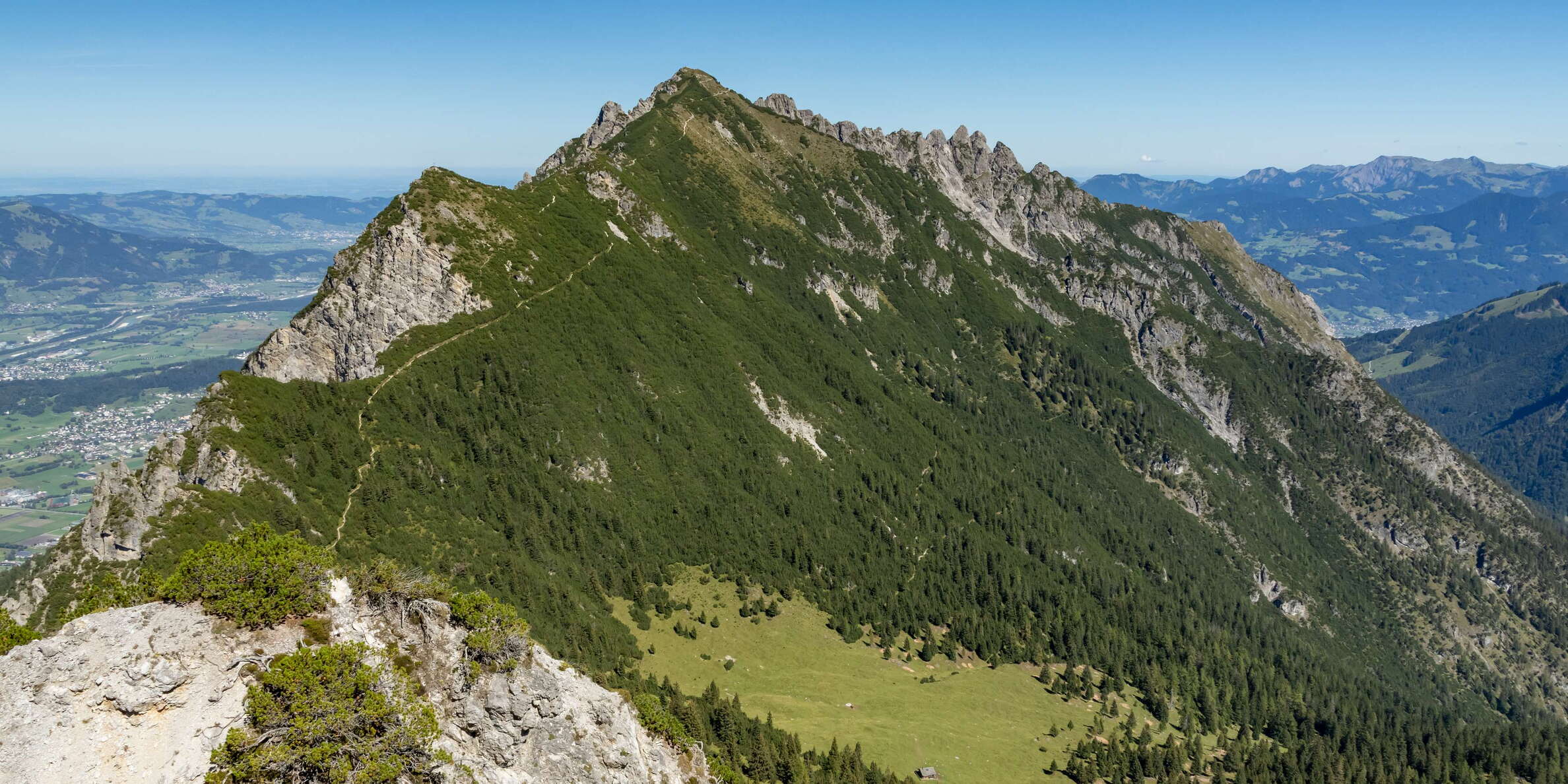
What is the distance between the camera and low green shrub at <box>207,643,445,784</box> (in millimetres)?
51031

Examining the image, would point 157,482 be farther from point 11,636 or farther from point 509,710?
point 509,710

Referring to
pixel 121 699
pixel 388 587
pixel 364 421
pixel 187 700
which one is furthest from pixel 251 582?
pixel 364 421

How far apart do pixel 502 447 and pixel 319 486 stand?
41185 mm

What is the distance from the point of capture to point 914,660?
7825 inches

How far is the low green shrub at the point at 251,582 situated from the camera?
56656 mm

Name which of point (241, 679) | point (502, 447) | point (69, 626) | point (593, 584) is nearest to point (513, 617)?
point (241, 679)

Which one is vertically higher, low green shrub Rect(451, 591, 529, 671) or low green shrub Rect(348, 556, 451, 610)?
low green shrub Rect(348, 556, 451, 610)

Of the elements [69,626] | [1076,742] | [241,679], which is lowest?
[1076,742]

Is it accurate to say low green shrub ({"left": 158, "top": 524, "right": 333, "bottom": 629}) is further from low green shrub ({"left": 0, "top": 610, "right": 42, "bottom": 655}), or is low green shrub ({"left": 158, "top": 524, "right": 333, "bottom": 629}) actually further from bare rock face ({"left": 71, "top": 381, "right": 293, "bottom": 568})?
bare rock face ({"left": 71, "top": 381, "right": 293, "bottom": 568})

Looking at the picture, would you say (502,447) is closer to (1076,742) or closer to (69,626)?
(69,626)

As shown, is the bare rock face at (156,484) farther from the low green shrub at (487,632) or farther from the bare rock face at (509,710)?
the low green shrub at (487,632)

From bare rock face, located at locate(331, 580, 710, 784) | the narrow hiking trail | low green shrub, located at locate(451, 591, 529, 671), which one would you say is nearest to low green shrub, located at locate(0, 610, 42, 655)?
bare rock face, located at locate(331, 580, 710, 784)

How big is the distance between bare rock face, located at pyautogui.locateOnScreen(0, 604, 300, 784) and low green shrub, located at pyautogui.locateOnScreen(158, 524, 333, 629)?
152 cm

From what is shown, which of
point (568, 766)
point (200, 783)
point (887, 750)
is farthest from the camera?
point (887, 750)
